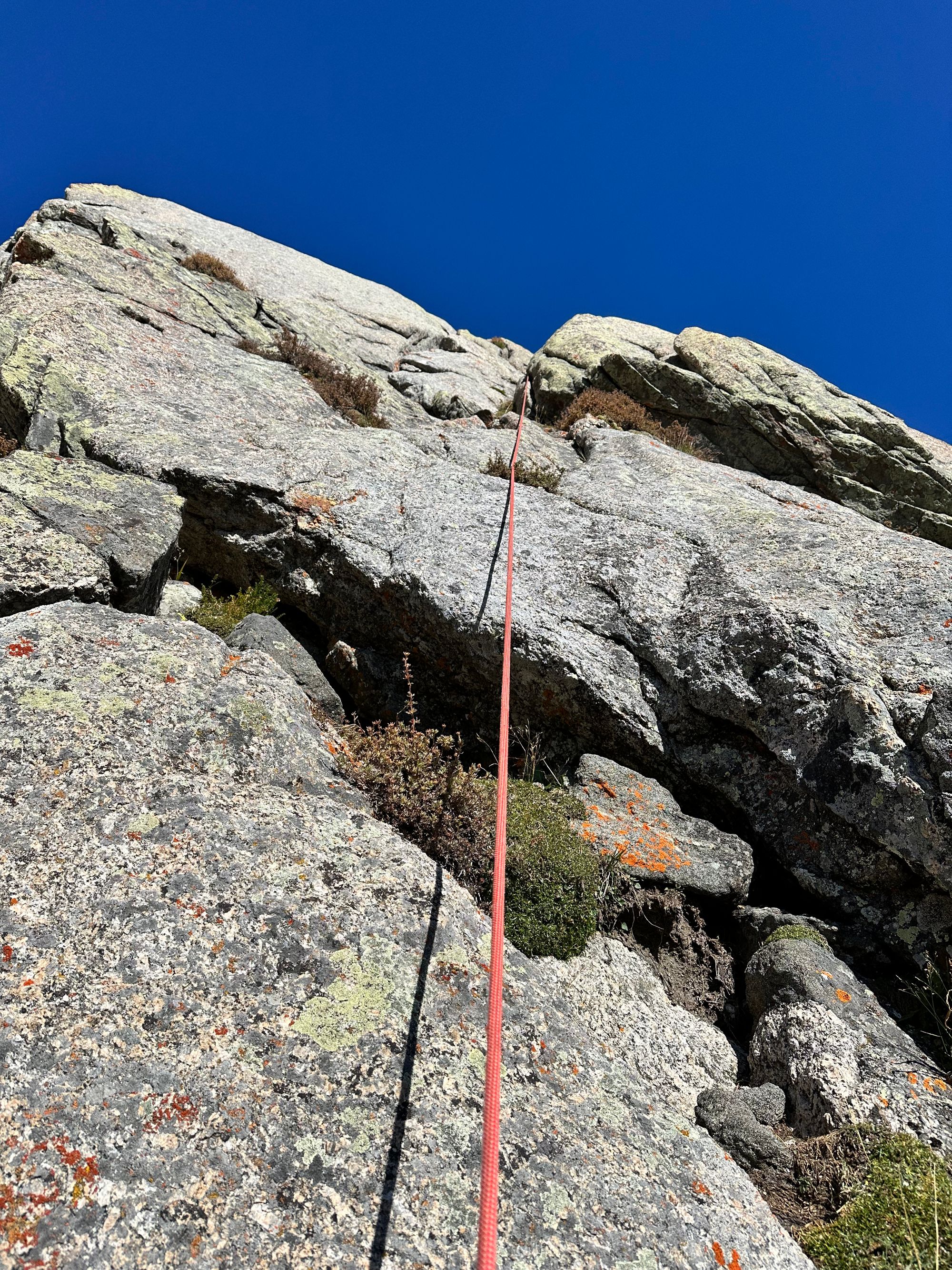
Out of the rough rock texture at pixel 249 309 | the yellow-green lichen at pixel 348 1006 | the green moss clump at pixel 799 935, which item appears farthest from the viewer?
the rough rock texture at pixel 249 309

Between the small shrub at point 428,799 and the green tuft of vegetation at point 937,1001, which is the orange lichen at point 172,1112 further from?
the green tuft of vegetation at point 937,1001

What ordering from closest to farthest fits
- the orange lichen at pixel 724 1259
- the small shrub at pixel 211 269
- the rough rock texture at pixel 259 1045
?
1. the rough rock texture at pixel 259 1045
2. the orange lichen at pixel 724 1259
3. the small shrub at pixel 211 269

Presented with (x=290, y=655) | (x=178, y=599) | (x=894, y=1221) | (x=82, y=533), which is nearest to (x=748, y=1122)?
(x=894, y=1221)

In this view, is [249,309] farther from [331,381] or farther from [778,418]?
[778,418]

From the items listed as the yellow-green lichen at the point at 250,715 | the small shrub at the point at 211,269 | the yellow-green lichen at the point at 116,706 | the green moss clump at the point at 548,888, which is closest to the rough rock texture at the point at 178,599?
the yellow-green lichen at the point at 250,715

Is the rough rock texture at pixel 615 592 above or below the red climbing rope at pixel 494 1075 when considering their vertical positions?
above

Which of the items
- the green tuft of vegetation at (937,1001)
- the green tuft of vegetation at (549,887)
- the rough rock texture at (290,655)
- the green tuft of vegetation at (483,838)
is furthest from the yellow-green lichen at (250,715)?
the green tuft of vegetation at (937,1001)

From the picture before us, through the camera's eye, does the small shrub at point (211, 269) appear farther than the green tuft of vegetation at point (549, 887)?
Yes

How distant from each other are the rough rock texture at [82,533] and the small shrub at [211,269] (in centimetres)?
1161

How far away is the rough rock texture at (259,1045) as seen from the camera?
271 centimetres

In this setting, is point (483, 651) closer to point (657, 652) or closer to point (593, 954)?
point (657, 652)

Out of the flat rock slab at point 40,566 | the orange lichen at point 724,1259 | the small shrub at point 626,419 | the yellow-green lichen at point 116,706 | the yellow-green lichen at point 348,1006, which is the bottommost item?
the orange lichen at point 724,1259

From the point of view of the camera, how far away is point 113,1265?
2430 mm

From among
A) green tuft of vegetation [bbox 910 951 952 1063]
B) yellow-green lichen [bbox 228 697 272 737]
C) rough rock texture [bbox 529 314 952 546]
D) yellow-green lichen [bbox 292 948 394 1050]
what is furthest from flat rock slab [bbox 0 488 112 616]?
rough rock texture [bbox 529 314 952 546]
